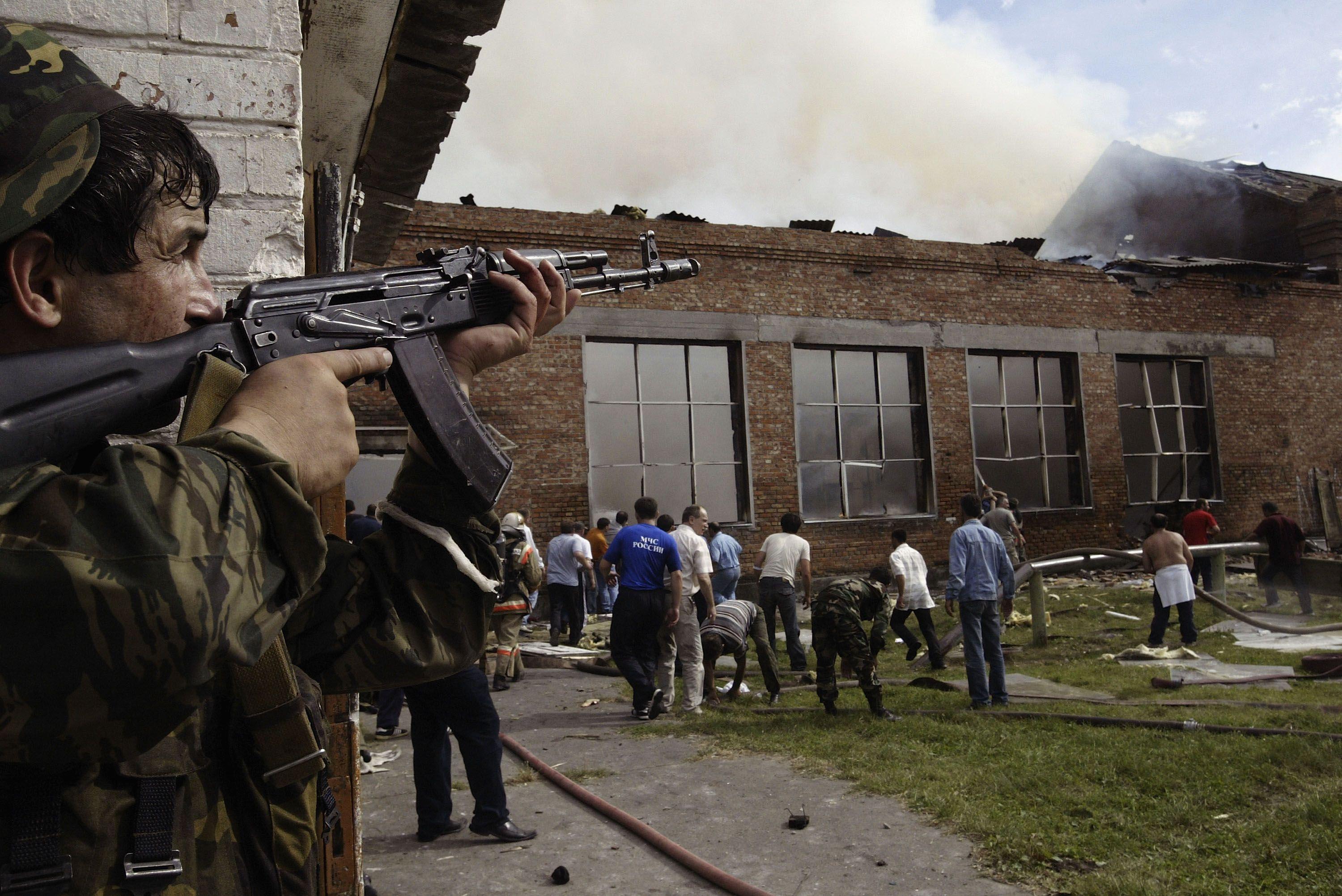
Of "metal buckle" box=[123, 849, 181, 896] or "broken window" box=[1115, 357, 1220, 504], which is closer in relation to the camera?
"metal buckle" box=[123, 849, 181, 896]

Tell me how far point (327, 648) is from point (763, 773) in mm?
4910

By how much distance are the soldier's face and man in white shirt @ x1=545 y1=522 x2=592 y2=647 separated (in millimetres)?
11019

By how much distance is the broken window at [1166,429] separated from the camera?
1848cm

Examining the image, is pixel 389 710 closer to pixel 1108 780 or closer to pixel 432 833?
pixel 432 833

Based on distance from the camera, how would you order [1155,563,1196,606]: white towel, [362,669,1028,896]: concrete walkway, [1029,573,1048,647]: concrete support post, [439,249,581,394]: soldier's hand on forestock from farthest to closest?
[1029,573,1048,647]: concrete support post
[1155,563,1196,606]: white towel
[362,669,1028,896]: concrete walkway
[439,249,581,394]: soldier's hand on forestock

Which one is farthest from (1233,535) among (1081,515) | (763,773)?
(763,773)

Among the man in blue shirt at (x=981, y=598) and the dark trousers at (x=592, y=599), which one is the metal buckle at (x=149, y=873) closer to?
the man in blue shirt at (x=981, y=598)

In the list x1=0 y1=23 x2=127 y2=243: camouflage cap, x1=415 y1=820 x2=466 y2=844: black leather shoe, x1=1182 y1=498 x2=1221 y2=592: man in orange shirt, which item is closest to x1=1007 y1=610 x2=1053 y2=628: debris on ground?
x1=1182 y1=498 x2=1221 y2=592: man in orange shirt

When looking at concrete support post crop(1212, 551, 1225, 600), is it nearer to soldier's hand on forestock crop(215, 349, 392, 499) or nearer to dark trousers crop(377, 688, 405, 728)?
dark trousers crop(377, 688, 405, 728)

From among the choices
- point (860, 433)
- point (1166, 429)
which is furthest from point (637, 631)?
point (1166, 429)

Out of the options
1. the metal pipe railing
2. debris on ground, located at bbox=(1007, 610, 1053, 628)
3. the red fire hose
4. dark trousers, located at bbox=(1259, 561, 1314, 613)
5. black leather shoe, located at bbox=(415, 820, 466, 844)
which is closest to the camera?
the red fire hose

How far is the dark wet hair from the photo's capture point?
1.08m

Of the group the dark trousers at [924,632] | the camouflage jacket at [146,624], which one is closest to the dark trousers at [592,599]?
the dark trousers at [924,632]

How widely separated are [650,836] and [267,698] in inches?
→ 154
